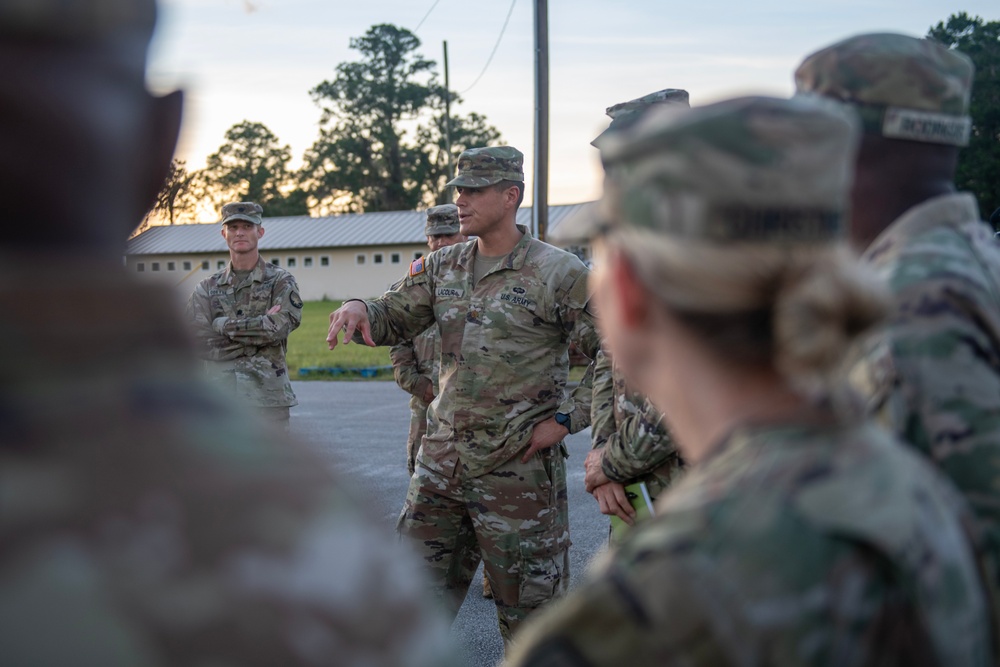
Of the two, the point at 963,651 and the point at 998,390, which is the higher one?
the point at 998,390

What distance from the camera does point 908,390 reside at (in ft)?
6.17

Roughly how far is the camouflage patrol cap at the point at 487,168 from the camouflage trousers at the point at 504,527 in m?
1.38

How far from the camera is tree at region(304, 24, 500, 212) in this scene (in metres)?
74.2

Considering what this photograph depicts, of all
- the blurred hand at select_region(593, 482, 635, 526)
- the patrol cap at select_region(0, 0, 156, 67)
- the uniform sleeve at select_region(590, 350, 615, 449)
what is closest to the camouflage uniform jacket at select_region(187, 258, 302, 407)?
the uniform sleeve at select_region(590, 350, 615, 449)

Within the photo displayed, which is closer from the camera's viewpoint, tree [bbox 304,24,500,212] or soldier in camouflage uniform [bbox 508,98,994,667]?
soldier in camouflage uniform [bbox 508,98,994,667]

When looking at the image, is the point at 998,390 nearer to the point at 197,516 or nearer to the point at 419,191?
the point at 197,516

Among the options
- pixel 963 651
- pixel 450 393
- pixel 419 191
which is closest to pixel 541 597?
pixel 450 393

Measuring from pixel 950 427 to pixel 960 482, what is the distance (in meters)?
0.10

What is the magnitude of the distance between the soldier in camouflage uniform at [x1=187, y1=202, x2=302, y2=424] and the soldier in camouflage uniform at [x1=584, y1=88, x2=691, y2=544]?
3.81 metres

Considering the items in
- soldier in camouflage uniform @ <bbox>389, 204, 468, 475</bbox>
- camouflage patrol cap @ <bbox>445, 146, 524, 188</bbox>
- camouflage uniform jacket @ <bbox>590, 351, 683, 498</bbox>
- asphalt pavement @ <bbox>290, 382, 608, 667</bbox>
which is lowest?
asphalt pavement @ <bbox>290, 382, 608, 667</bbox>

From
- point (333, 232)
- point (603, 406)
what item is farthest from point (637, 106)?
point (333, 232)

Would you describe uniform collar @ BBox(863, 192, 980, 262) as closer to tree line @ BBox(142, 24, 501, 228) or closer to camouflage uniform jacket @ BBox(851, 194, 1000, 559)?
camouflage uniform jacket @ BBox(851, 194, 1000, 559)

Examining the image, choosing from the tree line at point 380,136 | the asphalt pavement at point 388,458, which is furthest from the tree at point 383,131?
the asphalt pavement at point 388,458

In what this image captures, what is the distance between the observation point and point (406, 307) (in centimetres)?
522
